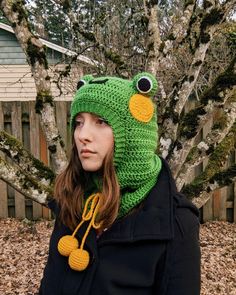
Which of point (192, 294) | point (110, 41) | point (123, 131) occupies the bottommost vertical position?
point (192, 294)

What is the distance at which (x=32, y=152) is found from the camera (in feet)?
18.3

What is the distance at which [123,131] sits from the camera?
1541 mm

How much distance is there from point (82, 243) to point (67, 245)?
0.07 metres

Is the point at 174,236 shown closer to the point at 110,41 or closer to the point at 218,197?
the point at 218,197

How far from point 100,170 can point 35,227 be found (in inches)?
163

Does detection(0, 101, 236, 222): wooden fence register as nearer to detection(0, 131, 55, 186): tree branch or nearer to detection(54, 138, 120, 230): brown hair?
detection(0, 131, 55, 186): tree branch

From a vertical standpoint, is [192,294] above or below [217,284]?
Answer: above

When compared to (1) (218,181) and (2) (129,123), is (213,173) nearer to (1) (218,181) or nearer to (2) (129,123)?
(1) (218,181)

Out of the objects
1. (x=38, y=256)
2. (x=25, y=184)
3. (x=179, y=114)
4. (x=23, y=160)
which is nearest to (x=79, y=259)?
(x=25, y=184)

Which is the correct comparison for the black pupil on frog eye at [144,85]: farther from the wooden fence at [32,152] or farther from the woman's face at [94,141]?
the wooden fence at [32,152]

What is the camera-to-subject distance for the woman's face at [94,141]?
1.55 metres

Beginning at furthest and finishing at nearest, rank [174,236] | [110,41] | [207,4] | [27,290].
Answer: [110,41], [27,290], [207,4], [174,236]

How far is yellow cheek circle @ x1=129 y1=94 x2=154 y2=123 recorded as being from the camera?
1.54 meters

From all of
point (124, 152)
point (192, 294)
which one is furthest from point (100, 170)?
point (192, 294)
